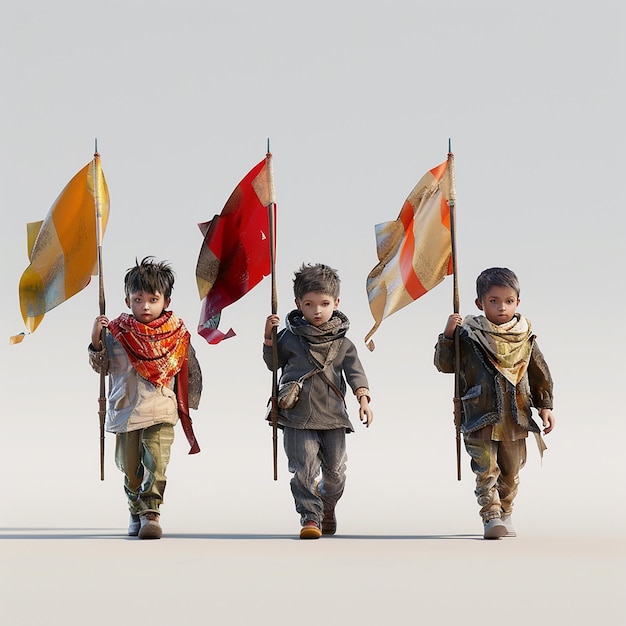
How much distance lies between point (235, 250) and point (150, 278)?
0.90 metres

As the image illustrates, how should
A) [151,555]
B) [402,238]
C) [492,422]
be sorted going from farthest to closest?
[402,238], [492,422], [151,555]

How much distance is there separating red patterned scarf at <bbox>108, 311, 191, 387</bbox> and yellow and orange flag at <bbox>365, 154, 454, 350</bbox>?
1.39 metres

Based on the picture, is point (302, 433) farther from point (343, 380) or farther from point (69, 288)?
point (69, 288)

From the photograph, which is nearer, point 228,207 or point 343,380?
point 343,380

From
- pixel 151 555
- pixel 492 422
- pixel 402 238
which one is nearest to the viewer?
pixel 151 555

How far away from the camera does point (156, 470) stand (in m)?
9.61

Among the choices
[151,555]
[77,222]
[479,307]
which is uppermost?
[77,222]

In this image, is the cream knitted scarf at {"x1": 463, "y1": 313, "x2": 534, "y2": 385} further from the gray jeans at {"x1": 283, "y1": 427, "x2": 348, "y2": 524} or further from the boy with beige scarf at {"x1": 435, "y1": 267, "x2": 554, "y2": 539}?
the gray jeans at {"x1": 283, "y1": 427, "x2": 348, "y2": 524}

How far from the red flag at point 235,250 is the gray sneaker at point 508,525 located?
2213mm

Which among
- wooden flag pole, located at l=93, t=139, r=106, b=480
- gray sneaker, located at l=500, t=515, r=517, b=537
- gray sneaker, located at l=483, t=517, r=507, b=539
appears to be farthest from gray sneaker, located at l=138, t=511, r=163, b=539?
gray sneaker, located at l=500, t=515, r=517, b=537

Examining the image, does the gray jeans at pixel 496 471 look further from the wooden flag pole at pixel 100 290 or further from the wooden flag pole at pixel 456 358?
the wooden flag pole at pixel 100 290

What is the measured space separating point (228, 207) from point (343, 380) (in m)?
1.55

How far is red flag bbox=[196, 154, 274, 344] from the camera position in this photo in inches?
408

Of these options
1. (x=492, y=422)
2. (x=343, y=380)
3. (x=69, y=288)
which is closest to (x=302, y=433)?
(x=343, y=380)
